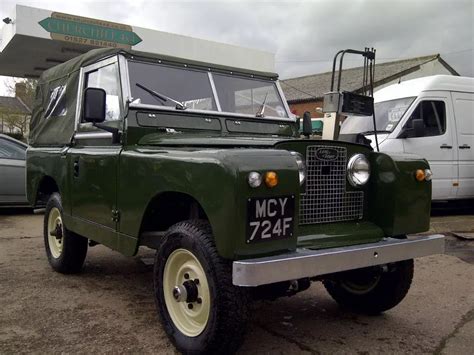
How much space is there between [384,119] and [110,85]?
590 centimetres

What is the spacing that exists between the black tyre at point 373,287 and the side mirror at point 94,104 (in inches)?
87.4

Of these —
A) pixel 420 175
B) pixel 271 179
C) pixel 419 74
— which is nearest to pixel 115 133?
pixel 271 179

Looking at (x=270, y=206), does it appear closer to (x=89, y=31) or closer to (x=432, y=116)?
(x=432, y=116)

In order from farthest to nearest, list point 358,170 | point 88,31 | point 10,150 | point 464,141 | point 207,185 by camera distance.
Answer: point 88,31
point 10,150
point 464,141
point 358,170
point 207,185

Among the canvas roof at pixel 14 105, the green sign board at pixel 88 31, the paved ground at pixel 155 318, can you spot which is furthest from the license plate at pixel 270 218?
the canvas roof at pixel 14 105

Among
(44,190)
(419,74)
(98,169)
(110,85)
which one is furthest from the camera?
(419,74)

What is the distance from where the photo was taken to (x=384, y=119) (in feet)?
29.1

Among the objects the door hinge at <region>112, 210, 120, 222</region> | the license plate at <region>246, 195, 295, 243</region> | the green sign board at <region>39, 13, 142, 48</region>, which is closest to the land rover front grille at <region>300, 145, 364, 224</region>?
the license plate at <region>246, 195, 295, 243</region>

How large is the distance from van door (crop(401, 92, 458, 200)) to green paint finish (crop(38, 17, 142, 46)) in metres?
9.45

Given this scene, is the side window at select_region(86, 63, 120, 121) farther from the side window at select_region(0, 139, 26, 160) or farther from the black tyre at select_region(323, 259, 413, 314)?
the side window at select_region(0, 139, 26, 160)

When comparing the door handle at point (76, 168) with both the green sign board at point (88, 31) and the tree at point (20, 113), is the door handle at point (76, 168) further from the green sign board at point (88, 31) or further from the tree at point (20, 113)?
the tree at point (20, 113)

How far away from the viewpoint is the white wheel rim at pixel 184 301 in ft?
9.76

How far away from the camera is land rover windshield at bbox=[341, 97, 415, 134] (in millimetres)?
8547

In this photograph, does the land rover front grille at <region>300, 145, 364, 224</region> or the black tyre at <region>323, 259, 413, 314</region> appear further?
the black tyre at <region>323, 259, 413, 314</region>
